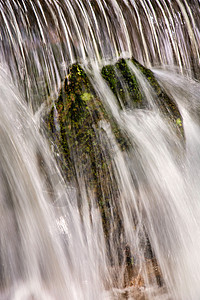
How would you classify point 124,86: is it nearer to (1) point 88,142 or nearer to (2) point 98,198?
(1) point 88,142

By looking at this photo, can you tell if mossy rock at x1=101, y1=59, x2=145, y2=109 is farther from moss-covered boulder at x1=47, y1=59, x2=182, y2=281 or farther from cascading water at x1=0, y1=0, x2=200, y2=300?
moss-covered boulder at x1=47, y1=59, x2=182, y2=281

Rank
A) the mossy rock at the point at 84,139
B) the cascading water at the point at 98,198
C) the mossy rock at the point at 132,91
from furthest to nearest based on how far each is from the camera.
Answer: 1. the mossy rock at the point at 132,91
2. the mossy rock at the point at 84,139
3. the cascading water at the point at 98,198

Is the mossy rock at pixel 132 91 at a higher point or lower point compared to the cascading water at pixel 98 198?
higher

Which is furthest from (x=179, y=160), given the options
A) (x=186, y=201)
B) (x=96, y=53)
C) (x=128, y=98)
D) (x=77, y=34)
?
(x=77, y=34)

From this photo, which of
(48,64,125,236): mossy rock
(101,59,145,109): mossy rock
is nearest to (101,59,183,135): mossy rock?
(101,59,145,109): mossy rock

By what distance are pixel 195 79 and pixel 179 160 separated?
212 centimetres

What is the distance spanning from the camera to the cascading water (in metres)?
2.57

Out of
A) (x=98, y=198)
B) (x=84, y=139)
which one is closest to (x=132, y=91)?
(x=84, y=139)

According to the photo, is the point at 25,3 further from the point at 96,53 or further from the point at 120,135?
the point at 120,135

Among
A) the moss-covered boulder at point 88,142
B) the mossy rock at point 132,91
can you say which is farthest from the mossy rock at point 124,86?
the moss-covered boulder at point 88,142

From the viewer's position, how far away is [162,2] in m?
4.62

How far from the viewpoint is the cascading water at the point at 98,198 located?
101 inches

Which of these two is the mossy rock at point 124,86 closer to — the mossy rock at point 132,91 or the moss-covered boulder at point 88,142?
the mossy rock at point 132,91

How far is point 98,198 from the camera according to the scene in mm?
2670
